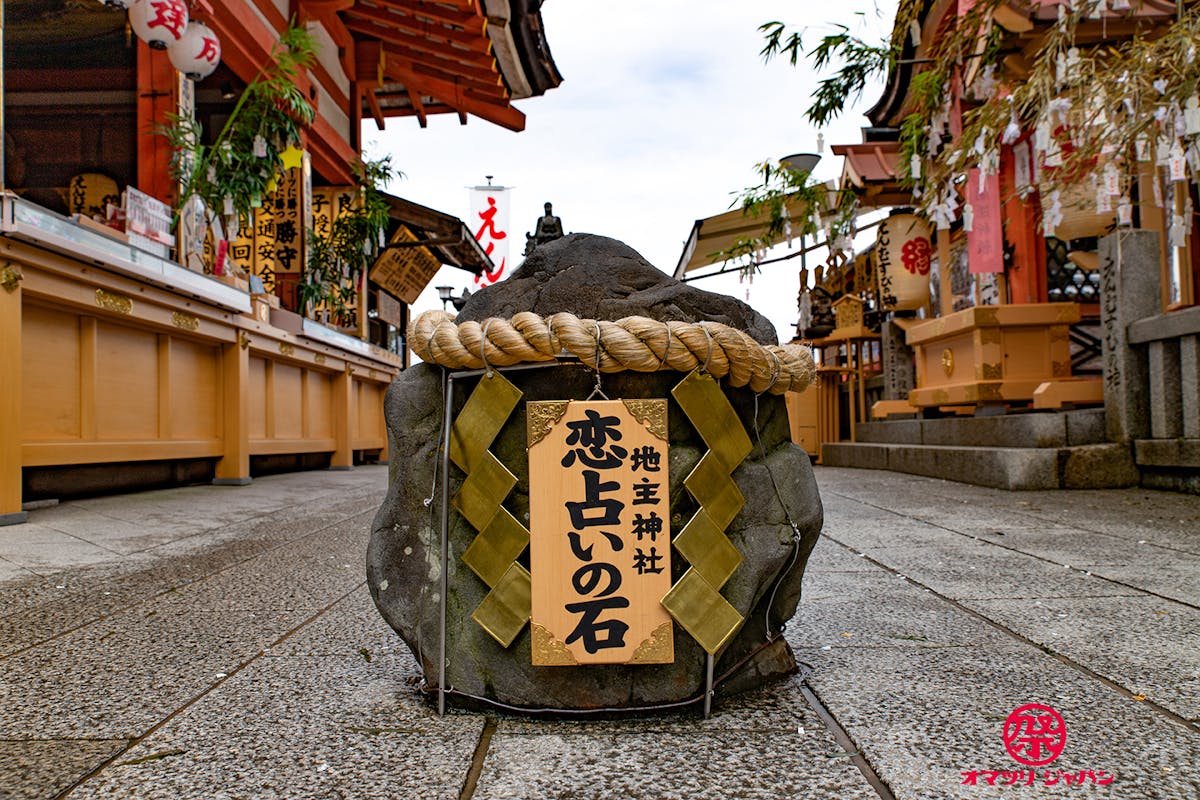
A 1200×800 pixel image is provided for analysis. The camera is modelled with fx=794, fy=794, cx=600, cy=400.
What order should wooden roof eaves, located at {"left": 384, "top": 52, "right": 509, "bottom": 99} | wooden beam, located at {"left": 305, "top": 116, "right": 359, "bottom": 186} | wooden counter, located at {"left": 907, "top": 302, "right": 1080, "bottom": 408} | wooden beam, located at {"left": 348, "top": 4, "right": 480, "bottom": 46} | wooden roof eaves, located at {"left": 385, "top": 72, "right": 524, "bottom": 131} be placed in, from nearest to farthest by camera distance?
wooden counter, located at {"left": 907, "top": 302, "right": 1080, "bottom": 408} → wooden beam, located at {"left": 305, "top": 116, "right": 359, "bottom": 186} → wooden beam, located at {"left": 348, "top": 4, "right": 480, "bottom": 46} → wooden roof eaves, located at {"left": 384, "top": 52, "right": 509, "bottom": 99} → wooden roof eaves, located at {"left": 385, "top": 72, "right": 524, "bottom": 131}

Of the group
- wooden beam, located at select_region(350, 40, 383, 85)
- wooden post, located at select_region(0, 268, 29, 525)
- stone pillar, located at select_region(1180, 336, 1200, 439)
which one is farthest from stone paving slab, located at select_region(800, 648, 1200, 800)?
wooden beam, located at select_region(350, 40, 383, 85)

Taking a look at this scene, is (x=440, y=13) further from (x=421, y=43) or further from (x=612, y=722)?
(x=612, y=722)

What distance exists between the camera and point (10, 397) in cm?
441

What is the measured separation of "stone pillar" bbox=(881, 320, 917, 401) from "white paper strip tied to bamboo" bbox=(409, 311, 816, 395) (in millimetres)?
11105

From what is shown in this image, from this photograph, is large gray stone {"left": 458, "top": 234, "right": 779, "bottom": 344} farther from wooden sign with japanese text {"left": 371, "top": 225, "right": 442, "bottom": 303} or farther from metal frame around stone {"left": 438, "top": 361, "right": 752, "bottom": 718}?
wooden sign with japanese text {"left": 371, "top": 225, "right": 442, "bottom": 303}

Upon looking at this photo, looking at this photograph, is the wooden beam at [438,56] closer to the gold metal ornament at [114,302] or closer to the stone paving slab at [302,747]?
the gold metal ornament at [114,302]

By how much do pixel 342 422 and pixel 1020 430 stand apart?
8.10 metres

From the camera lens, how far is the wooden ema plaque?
1681 mm

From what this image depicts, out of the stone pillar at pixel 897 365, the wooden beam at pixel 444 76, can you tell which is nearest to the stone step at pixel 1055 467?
the stone pillar at pixel 897 365

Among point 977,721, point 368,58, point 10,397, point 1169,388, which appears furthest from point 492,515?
point 368,58

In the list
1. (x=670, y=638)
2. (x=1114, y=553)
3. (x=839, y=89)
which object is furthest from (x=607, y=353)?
(x=839, y=89)

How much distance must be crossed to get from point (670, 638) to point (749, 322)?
80 cm

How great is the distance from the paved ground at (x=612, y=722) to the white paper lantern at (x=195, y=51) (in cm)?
424

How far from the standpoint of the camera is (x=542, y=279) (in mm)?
1971
